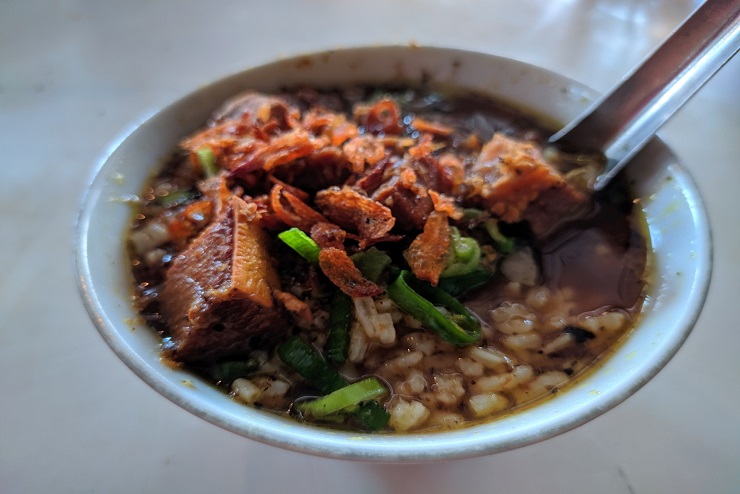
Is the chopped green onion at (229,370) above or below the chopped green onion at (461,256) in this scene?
below

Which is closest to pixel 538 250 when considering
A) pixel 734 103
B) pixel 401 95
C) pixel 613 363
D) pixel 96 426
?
pixel 613 363

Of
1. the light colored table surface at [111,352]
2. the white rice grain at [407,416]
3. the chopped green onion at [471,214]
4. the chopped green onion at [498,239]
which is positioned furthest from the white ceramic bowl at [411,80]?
the chopped green onion at [471,214]

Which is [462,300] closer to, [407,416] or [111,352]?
[407,416]

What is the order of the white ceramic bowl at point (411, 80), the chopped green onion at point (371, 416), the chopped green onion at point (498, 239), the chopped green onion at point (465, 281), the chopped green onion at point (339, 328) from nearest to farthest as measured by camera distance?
the white ceramic bowl at point (411, 80)
the chopped green onion at point (371, 416)
the chopped green onion at point (339, 328)
the chopped green onion at point (465, 281)
the chopped green onion at point (498, 239)

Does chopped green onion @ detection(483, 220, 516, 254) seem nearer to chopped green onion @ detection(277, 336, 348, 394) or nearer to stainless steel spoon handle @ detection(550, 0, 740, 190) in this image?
stainless steel spoon handle @ detection(550, 0, 740, 190)

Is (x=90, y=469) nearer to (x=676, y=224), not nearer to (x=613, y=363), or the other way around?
(x=613, y=363)

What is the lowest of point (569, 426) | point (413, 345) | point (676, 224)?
point (413, 345)

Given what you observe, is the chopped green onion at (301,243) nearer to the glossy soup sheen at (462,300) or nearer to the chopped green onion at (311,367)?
the glossy soup sheen at (462,300)
